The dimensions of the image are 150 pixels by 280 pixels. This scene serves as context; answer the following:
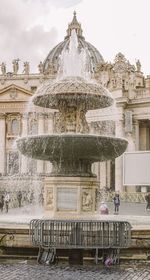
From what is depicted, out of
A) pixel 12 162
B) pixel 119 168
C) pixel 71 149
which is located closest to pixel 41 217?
pixel 71 149

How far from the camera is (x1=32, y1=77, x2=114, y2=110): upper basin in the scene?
16578 mm

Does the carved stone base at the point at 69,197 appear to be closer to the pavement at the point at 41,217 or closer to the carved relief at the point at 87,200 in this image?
the carved relief at the point at 87,200

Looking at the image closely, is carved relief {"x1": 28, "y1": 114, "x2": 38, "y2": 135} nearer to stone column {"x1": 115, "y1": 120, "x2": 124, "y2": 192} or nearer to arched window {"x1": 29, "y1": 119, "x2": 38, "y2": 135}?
arched window {"x1": 29, "y1": 119, "x2": 38, "y2": 135}

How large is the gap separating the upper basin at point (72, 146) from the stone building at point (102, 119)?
119 ft

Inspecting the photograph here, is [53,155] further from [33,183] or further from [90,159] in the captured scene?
[33,183]

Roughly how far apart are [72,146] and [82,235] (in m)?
3.81

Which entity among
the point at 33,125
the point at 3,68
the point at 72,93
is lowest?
the point at 72,93

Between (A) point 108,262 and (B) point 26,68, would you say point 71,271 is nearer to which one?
(A) point 108,262

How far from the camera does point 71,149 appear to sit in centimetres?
1564

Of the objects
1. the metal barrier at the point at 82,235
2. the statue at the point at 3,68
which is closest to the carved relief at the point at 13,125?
the statue at the point at 3,68

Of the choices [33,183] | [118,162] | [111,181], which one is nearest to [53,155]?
[33,183]

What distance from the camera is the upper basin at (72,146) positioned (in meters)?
15.3

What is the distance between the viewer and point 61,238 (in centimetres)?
1222

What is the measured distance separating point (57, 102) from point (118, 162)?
41393mm
